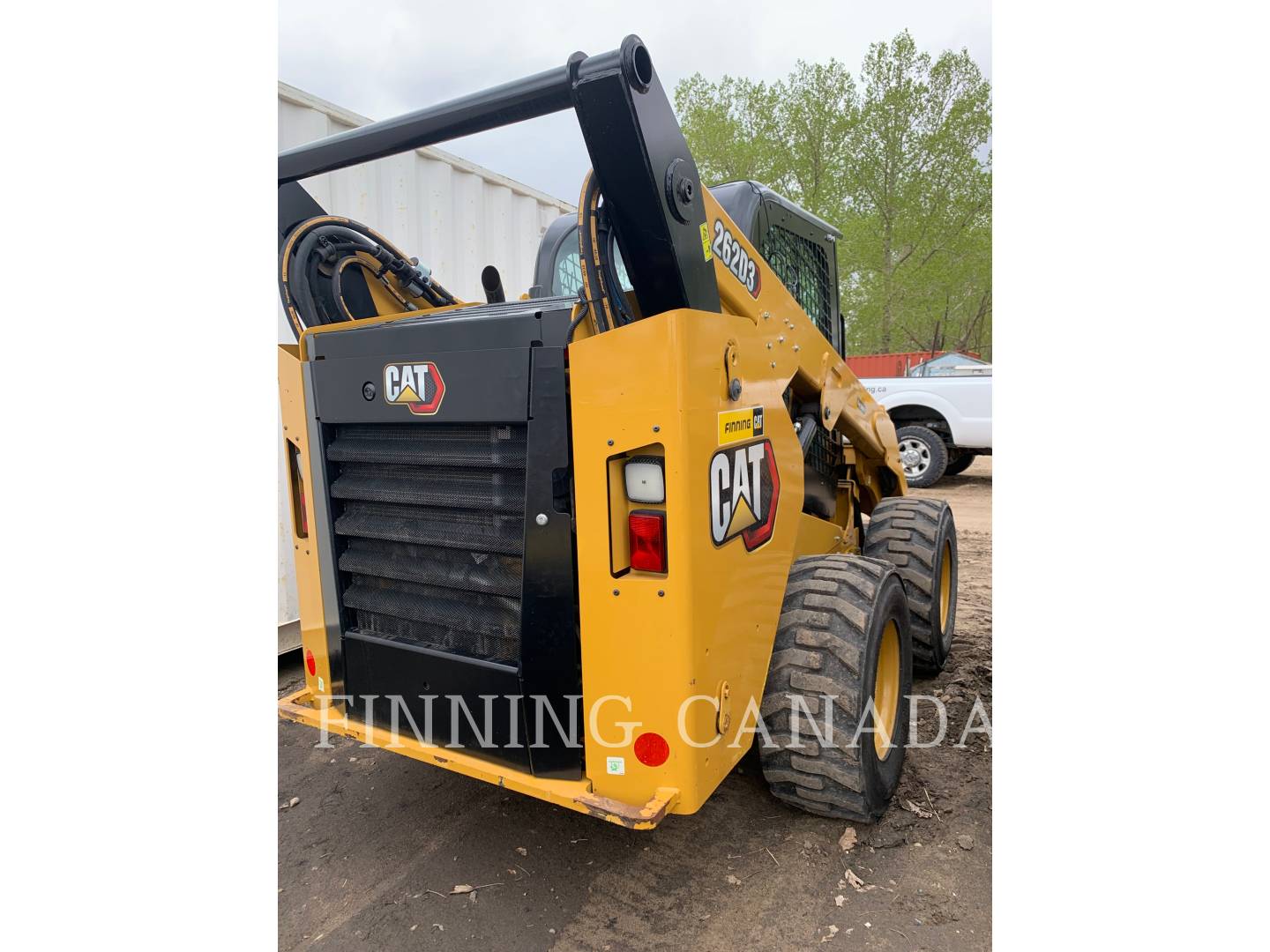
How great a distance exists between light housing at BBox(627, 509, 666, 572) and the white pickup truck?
9.63 meters

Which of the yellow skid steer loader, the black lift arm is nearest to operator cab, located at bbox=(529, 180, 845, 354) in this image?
the yellow skid steer loader

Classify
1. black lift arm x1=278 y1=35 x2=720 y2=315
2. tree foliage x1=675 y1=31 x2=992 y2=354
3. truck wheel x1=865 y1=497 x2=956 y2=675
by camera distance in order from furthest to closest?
tree foliage x1=675 y1=31 x2=992 y2=354, truck wheel x1=865 y1=497 x2=956 y2=675, black lift arm x1=278 y1=35 x2=720 y2=315

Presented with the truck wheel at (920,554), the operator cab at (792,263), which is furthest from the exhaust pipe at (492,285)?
the truck wheel at (920,554)

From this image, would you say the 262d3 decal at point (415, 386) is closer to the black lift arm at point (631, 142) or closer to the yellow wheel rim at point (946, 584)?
the black lift arm at point (631, 142)

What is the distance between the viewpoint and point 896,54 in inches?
850

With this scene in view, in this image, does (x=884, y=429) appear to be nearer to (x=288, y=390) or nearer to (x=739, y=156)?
(x=288, y=390)

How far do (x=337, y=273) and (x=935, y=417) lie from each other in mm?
10153

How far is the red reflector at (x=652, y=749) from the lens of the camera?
2203 mm

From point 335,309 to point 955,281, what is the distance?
22.7m

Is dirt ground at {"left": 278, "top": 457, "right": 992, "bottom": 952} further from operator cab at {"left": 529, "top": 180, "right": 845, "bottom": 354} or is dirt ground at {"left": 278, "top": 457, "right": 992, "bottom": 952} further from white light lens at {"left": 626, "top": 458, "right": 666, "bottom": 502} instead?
operator cab at {"left": 529, "top": 180, "right": 845, "bottom": 354}

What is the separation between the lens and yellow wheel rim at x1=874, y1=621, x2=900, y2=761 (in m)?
2.98

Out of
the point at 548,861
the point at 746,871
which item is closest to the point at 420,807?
the point at 548,861

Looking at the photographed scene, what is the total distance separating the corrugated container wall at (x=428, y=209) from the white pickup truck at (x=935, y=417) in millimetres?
6887

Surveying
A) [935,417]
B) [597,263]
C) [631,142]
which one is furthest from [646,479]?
[935,417]
